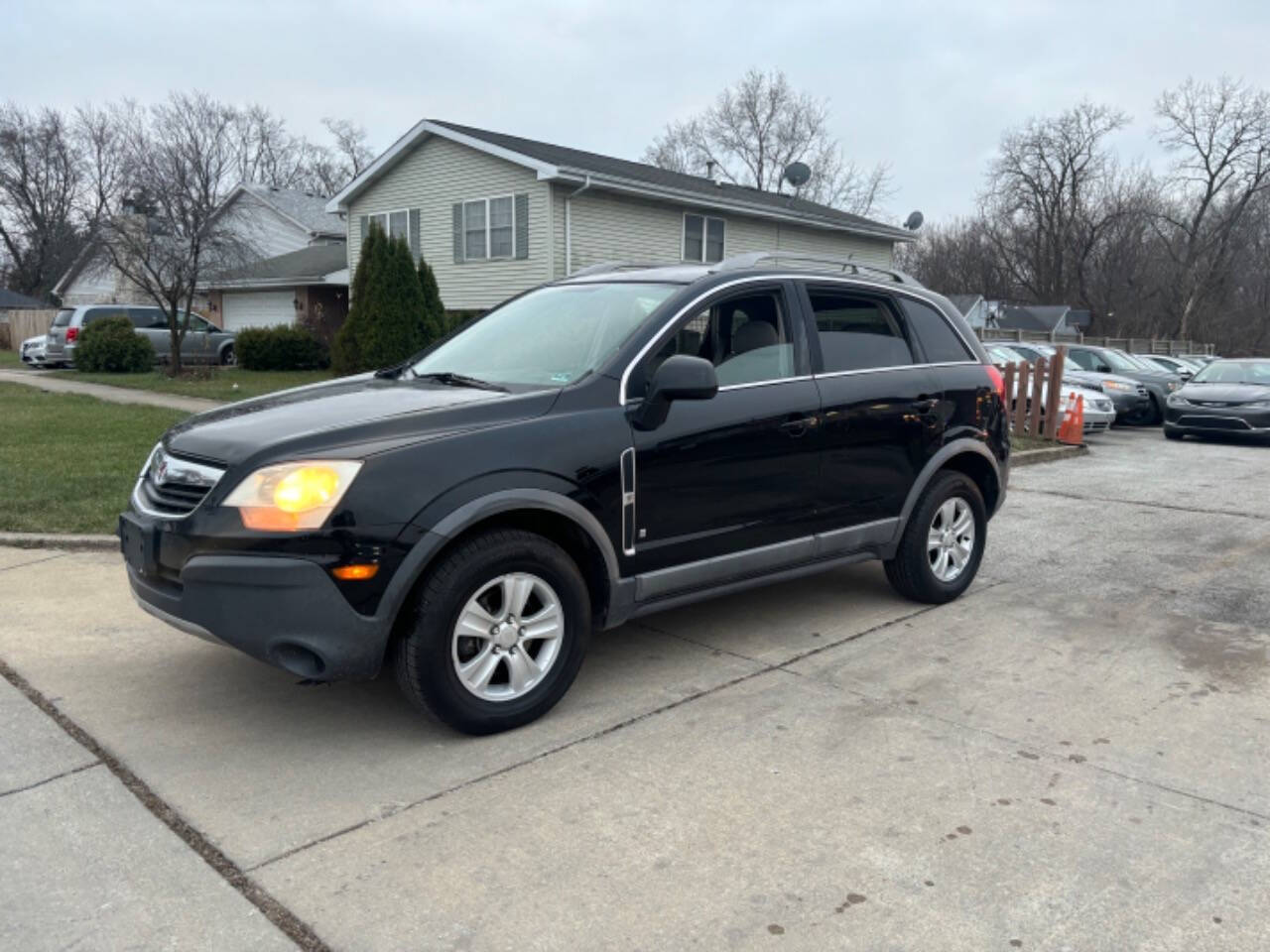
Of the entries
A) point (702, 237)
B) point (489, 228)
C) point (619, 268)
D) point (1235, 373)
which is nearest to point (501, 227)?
point (489, 228)

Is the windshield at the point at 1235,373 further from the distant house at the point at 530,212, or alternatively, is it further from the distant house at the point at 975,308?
the distant house at the point at 975,308

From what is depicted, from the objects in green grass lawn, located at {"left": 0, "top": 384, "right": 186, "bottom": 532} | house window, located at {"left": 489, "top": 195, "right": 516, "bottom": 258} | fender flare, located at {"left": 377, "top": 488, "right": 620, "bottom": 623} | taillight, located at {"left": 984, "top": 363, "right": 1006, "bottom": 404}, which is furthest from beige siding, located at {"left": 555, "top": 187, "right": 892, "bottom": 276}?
fender flare, located at {"left": 377, "top": 488, "right": 620, "bottom": 623}

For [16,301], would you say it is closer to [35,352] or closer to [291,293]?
[291,293]

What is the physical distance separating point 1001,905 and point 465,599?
1.97 m

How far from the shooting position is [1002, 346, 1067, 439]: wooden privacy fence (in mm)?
13945

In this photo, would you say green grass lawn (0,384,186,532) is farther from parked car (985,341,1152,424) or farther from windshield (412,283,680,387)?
parked car (985,341,1152,424)

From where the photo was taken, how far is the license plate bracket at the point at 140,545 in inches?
145

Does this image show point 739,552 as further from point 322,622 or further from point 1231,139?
point 1231,139

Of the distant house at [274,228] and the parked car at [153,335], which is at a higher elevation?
the distant house at [274,228]

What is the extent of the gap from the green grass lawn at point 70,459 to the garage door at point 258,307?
15572mm

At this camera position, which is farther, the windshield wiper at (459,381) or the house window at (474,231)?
the house window at (474,231)

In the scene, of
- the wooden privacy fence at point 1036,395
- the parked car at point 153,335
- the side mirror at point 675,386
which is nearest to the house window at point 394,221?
the parked car at point 153,335

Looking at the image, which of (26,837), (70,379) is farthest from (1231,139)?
(26,837)

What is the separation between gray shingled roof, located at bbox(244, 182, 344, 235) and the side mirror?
34930mm
